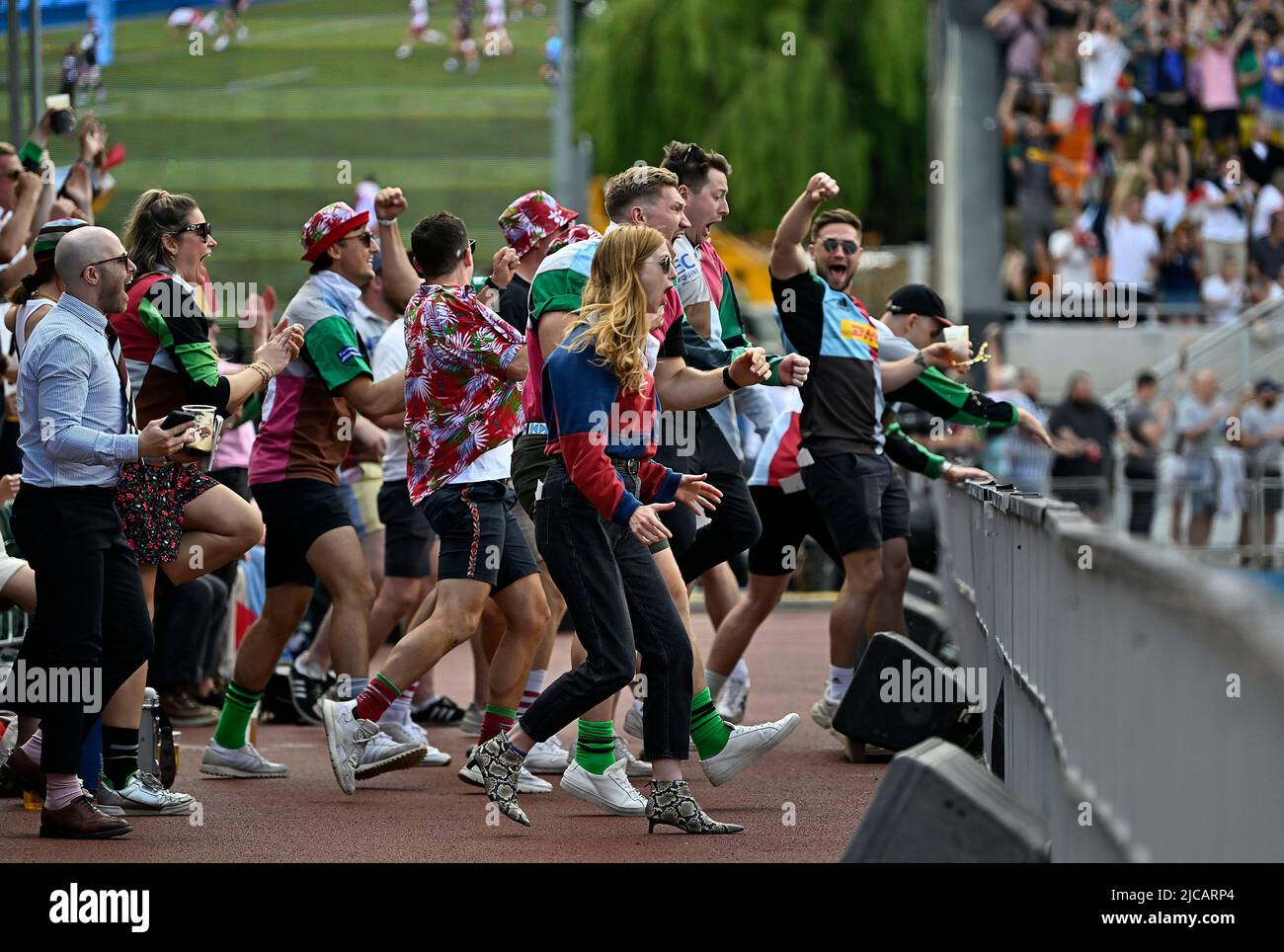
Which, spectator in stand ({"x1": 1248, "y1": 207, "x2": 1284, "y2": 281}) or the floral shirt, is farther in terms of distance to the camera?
spectator in stand ({"x1": 1248, "y1": 207, "x2": 1284, "y2": 281})

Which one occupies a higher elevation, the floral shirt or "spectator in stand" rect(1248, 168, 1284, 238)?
A: "spectator in stand" rect(1248, 168, 1284, 238)

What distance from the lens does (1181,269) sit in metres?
26.3

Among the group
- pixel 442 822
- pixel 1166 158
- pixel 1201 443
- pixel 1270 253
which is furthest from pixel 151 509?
pixel 1166 158

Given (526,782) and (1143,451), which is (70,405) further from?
(1143,451)

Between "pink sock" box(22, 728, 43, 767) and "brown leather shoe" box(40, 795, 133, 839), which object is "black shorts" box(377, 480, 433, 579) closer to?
"pink sock" box(22, 728, 43, 767)

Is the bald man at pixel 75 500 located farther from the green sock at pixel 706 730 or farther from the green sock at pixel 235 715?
the green sock at pixel 706 730

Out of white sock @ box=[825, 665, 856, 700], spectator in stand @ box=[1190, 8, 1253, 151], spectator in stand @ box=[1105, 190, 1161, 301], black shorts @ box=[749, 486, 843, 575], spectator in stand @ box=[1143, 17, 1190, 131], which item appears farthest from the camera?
spectator in stand @ box=[1143, 17, 1190, 131]

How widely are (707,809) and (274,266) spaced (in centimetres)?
2316

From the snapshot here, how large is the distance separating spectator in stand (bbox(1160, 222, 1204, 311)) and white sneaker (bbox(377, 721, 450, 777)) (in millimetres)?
19487

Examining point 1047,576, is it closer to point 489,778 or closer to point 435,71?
point 489,778

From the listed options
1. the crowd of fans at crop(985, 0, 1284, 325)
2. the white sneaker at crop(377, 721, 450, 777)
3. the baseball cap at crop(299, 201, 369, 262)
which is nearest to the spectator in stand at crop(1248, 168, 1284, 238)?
the crowd of fans at crop(985, 0, 1284, 325)

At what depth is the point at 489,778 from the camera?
258 inches

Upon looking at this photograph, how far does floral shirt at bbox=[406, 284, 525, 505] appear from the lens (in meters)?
7.51
